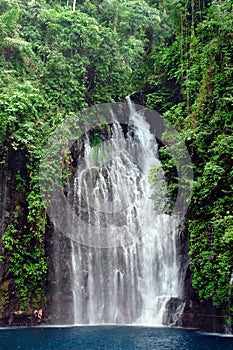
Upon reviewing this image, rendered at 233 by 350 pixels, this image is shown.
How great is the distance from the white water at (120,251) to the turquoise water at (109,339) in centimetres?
140

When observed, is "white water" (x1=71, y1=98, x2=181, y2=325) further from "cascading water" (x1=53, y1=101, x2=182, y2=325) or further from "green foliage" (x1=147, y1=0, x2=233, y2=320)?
"green foliage" (x1=147, y1=0, x2=233, y2=320)

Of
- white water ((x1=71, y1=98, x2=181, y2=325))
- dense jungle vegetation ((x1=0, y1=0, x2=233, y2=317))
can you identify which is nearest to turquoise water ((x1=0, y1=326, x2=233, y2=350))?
dense jungle vegetation ((x1=0, y1=0, x2=233, y2=317))

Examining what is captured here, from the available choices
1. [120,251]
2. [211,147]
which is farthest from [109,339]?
[211,147]

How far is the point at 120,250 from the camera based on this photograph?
1573 centimetres

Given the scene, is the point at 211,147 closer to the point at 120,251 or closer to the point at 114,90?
the point at 120,251

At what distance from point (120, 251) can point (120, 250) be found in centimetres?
4

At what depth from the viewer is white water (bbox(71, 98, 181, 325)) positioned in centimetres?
1499

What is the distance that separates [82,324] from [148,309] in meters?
2.35

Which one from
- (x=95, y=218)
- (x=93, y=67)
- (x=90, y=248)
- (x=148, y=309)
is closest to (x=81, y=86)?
(x=93, y=67)

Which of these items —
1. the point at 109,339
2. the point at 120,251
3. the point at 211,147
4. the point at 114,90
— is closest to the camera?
the point at 109,339

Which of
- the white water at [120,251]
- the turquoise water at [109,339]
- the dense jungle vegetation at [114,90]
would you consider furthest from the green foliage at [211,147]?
the white water at [120,251]

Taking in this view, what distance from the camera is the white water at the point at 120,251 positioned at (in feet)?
49.2

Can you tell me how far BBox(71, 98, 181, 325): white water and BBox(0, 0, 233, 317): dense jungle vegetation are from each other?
1.40 metres

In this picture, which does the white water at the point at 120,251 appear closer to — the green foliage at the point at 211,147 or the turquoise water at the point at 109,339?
the turquoise water at the point at 109,339
